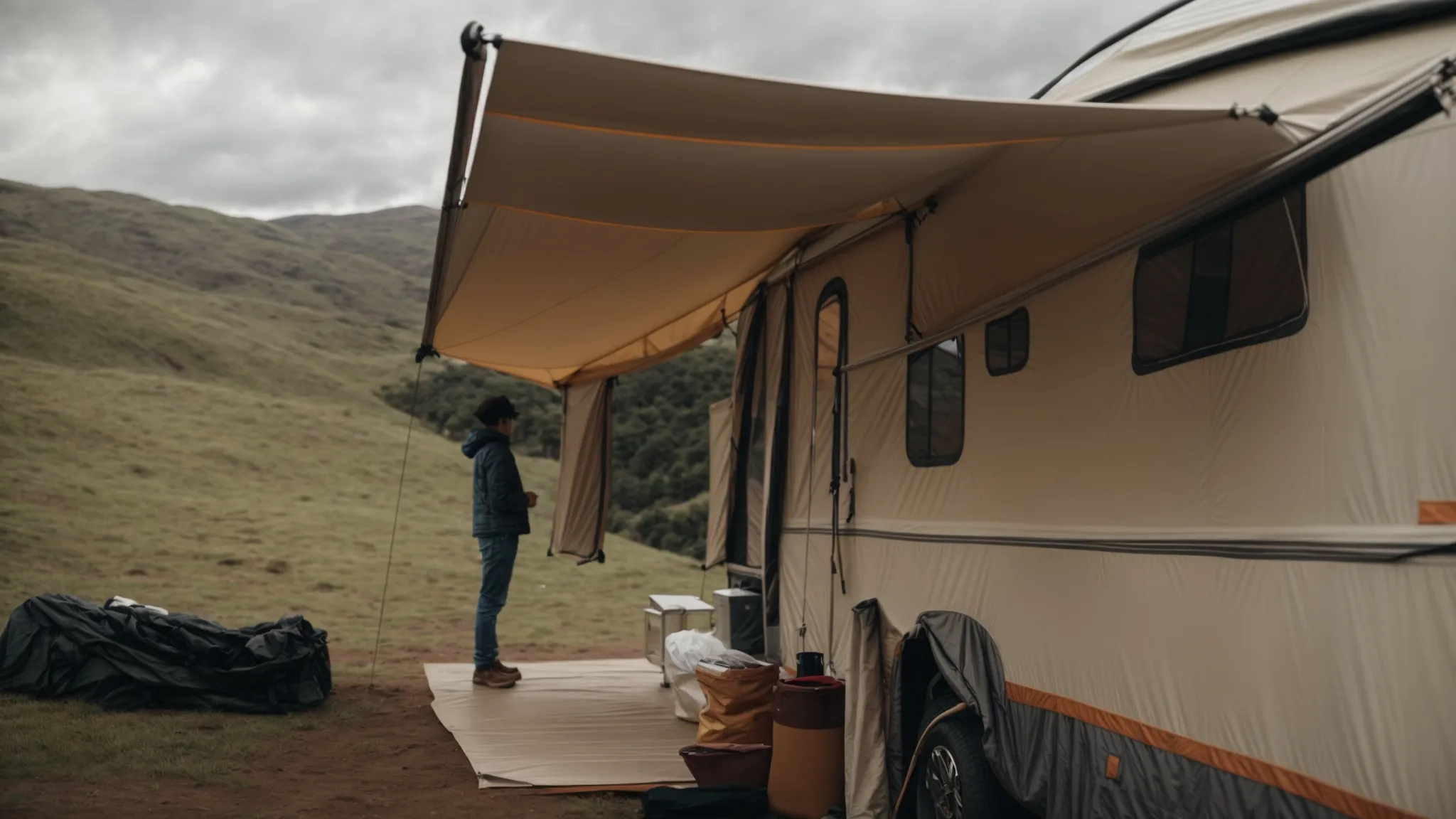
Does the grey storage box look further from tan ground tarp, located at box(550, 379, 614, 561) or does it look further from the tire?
the tire

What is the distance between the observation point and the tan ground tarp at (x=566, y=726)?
18.2 feet

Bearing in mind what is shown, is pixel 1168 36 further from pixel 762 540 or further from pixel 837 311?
pixel 762 540

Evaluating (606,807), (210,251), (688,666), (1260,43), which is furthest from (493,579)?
(210,251)

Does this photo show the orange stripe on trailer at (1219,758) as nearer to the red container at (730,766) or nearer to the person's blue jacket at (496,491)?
the red container at (730,766)

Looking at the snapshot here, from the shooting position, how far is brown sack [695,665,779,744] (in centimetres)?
545

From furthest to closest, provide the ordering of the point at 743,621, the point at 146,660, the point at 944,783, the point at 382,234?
the point at 382,234 → the point at 743,621 → the point at 146,660 → the point at 944,783

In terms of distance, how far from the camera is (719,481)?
826cm

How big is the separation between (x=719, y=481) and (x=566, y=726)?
2.28 m

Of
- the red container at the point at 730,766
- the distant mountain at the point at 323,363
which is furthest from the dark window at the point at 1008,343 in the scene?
the distant mountain at the point at 323,363

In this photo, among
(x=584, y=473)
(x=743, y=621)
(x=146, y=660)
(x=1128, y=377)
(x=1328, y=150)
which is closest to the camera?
(x=1328, y=150)

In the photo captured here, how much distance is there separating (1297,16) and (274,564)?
13.7 m

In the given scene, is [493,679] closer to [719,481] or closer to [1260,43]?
[719,481]

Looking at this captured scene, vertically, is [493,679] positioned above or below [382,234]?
below

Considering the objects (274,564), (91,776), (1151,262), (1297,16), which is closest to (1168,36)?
(1297,16)
